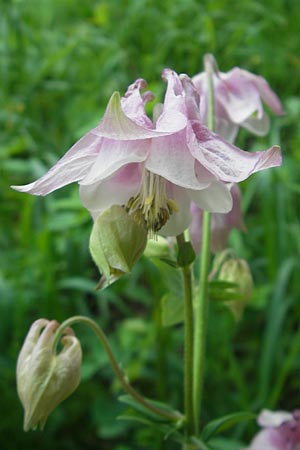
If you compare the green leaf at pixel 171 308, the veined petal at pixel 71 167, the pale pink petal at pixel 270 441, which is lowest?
the pale pink petal at pixel 270 441

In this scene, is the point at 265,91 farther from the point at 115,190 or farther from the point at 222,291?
the point at 115,190

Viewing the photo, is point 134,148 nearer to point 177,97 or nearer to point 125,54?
point 177,97

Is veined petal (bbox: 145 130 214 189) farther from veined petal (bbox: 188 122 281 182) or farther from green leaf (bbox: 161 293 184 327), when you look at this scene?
green leaf (bbox: 161 293 184 327)

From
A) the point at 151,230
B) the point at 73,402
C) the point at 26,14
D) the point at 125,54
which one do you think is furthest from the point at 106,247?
the point at 26,14

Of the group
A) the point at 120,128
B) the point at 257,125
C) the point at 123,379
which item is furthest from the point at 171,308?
the point at 120,128

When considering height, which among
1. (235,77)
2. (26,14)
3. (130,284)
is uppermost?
(26,14)

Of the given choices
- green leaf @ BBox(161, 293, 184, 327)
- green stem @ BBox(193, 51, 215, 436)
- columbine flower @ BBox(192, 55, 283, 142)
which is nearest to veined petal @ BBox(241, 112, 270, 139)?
columbine flower @ BBox(192, 55, 283, 142)

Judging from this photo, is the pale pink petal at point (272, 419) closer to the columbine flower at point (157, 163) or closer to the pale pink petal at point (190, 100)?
the columbine flower at point (157, 163)

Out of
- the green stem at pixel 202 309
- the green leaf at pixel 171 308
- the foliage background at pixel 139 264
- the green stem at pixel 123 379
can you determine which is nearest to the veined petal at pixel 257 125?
the green stem at pixel 202 309
